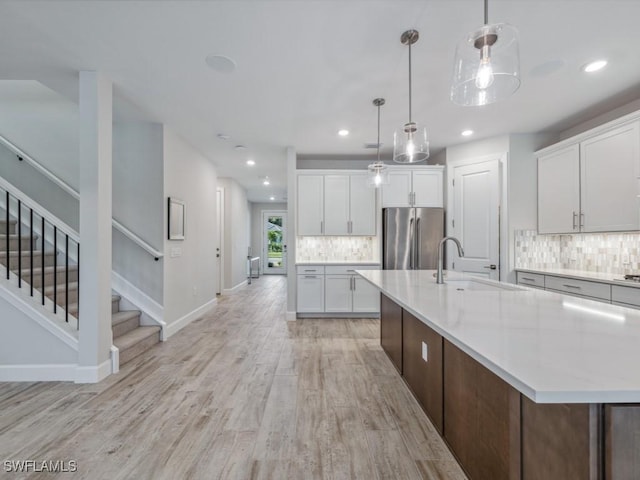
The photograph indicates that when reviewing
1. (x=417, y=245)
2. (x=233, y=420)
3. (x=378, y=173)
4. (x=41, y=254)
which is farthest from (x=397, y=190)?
(x=41, y=254)

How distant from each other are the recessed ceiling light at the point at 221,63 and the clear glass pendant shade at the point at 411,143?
1511mm

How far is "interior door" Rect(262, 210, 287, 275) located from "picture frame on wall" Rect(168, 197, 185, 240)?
6902mm

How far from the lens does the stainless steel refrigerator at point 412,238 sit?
480cm

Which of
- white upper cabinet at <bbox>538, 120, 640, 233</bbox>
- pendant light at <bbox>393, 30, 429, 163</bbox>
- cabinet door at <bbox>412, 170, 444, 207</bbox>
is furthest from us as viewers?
cabinet door at <bbox>412, 170, 444, 207</bbox>

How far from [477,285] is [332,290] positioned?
8.72 feet

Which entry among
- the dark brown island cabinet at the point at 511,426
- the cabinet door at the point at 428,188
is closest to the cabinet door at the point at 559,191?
the cabinet door at the point at 428,188

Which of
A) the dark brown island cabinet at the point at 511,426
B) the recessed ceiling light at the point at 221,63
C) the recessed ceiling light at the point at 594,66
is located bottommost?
the dark brown island cabinet at the point at 511,426

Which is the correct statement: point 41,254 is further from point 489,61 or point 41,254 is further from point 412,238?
point 412,238

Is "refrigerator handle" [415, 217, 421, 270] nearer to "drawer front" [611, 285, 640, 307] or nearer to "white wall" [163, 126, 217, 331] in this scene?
"drawer front" [611, 285, 640, 307]

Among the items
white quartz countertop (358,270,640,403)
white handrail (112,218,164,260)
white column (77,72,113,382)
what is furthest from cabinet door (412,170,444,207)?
white column (77,72,113,382)

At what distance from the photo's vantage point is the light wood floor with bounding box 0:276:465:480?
1686mm

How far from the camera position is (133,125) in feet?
12.6

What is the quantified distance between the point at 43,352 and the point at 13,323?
35 centimetres

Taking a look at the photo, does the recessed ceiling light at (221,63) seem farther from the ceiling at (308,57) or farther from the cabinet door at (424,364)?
the cabinet door at (424,364)
